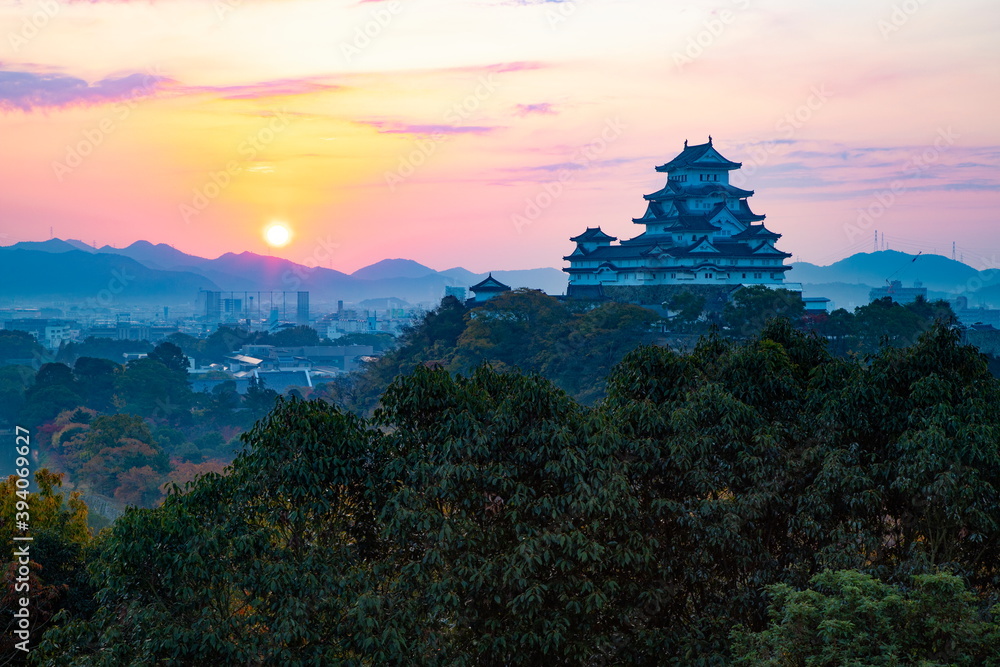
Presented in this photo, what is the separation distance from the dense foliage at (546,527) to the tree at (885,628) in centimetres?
56

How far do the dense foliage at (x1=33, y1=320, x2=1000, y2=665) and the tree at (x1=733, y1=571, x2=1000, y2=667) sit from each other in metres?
0.56

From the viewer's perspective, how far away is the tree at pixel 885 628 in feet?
22.2

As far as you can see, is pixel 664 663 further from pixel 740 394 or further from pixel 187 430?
pixel 187 430

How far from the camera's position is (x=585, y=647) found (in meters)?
8.53

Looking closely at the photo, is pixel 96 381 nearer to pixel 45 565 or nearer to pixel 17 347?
pixel 17 347

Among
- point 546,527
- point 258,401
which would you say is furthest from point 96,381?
point 546,527

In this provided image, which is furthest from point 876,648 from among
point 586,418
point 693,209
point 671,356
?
point 693,209

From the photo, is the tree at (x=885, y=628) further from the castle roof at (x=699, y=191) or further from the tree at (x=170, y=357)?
the tree at (x=170, y=357)

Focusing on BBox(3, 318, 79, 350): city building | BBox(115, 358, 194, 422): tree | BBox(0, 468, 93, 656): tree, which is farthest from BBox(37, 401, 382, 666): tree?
BBox(3, 318, 79, 350): city building

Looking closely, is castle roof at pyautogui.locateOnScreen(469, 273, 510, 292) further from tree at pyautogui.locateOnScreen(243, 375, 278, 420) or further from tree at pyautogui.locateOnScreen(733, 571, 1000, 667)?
tree at pyautogui.locateOnScreen(733, 571, 1000, 667)

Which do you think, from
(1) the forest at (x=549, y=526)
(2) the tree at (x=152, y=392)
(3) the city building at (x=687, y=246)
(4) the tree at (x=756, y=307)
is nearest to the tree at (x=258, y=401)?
(2) the tree at (x=152, y=392)

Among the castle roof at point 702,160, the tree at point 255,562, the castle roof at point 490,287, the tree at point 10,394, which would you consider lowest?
the tree at point 10,394

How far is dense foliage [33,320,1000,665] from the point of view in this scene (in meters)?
8.38

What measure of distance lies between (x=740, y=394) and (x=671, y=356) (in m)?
0.85
